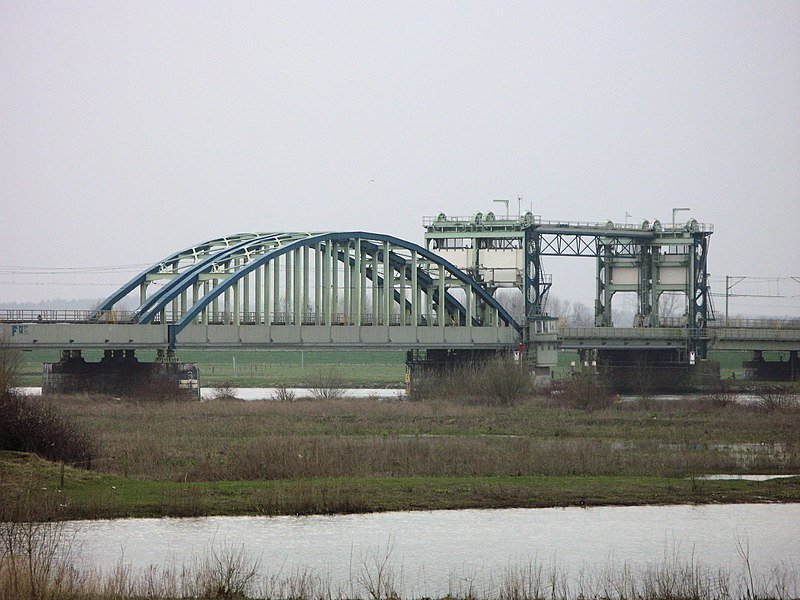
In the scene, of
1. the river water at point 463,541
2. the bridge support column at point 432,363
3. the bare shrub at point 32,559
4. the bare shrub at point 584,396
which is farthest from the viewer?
the bridge support column at point 432,363

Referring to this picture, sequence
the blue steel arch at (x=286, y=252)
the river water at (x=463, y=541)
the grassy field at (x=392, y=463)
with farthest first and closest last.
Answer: the blue steel arch at (x=286, y=252) < the grassy field at (x=392, y=463) < the river water at (x=463, y=541)

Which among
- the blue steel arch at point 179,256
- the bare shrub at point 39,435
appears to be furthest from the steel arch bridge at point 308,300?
the bare shrub at point 39,435

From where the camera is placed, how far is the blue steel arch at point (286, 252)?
82062 mm

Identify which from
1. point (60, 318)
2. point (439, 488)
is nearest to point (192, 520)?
point (439, 488)

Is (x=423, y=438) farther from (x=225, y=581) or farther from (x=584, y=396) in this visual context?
(x=225, y=581)

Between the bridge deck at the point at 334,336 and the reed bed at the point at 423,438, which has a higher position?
the bridge deck at the point at 334,336

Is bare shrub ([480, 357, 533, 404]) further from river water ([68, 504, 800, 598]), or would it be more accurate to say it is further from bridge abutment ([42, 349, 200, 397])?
river water ([68, 504, 800, 598])

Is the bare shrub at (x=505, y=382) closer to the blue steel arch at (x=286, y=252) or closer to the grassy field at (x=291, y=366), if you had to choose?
the blue steel arch at (x=286, y=252)

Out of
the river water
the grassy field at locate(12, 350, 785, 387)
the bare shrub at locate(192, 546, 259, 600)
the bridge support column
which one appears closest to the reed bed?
the river water

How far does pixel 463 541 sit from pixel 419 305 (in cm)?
6643

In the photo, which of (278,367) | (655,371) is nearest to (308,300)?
(655,371)

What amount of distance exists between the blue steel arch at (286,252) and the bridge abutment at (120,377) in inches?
89.5

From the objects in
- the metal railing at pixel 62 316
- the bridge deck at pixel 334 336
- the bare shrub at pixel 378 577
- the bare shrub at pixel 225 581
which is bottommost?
the bare shrub at pixel 378 577

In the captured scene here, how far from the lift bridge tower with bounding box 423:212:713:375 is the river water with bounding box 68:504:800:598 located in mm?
64060
